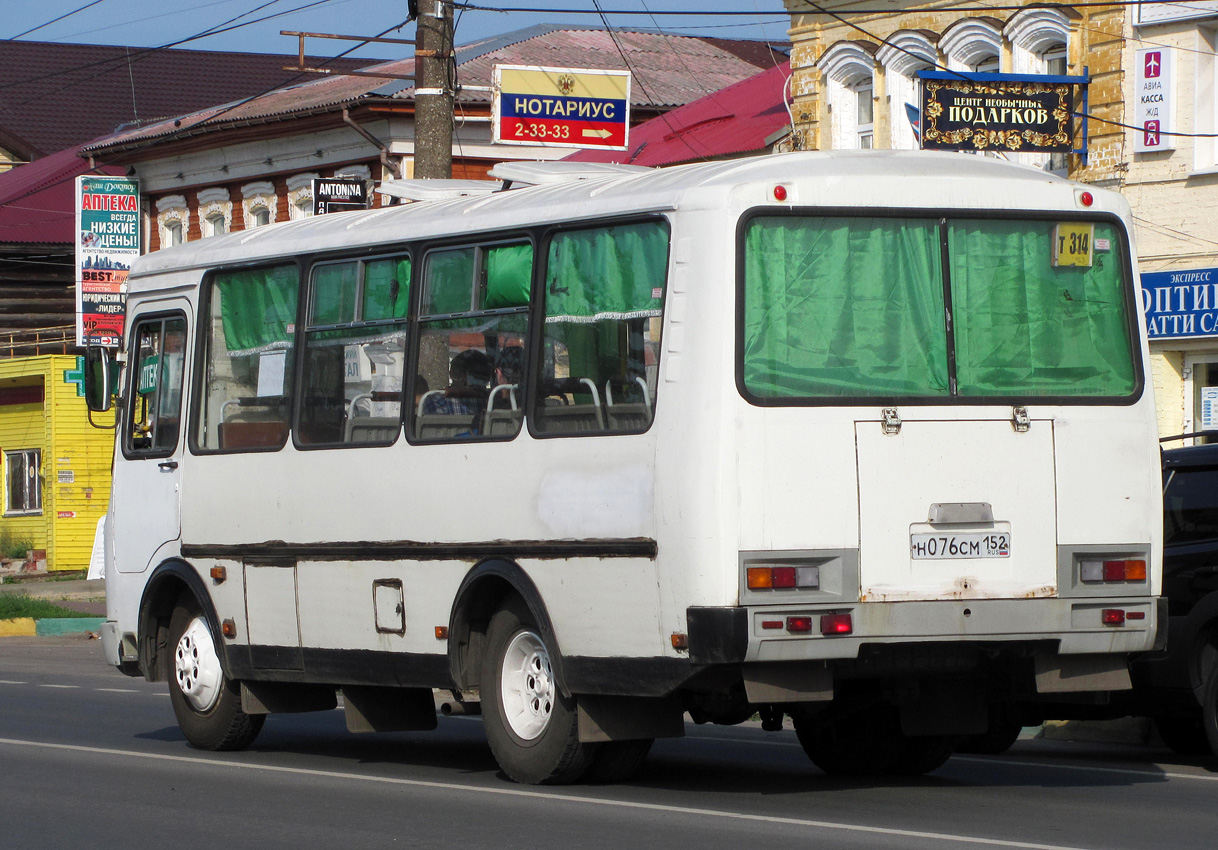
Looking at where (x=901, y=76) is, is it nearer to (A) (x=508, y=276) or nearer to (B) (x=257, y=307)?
(B) (x=257, y=307)

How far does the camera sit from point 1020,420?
9594mm

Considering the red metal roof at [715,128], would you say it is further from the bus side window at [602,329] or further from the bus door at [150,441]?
the bus side window at [602,329]

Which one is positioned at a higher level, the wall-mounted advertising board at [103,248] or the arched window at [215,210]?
the arched window at [215,210]

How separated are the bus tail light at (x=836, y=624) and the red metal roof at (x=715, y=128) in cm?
1934

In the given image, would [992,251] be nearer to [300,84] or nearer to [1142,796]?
[1142,796]

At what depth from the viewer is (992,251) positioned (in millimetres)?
9773

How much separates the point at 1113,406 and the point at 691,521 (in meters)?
2.17

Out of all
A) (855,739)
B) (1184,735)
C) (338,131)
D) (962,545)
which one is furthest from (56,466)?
(962,545)

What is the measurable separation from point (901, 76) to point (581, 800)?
17.3m

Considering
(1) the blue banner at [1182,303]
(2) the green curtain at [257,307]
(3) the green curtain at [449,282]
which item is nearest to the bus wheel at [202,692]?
(2) the green curtain at [257,307]

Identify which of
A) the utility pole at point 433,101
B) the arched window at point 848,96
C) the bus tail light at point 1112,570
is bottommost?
the bus tail light at point 1112,570

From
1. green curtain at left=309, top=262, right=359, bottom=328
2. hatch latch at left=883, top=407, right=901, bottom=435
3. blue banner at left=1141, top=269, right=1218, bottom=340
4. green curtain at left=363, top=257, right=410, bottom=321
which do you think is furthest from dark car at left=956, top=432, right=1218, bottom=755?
blue banner at left=1141, top=269, right=1218, bottom=340

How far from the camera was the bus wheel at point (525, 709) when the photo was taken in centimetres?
1007

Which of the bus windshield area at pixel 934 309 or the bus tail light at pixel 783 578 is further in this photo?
the bus windshield area at pixel 934 309
